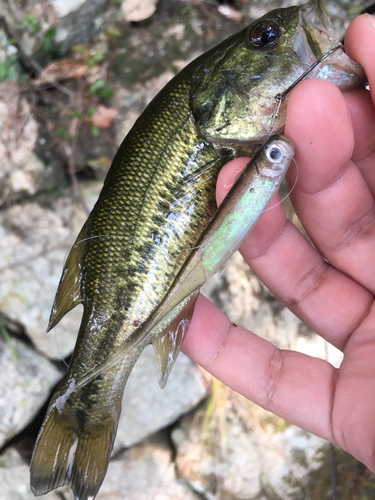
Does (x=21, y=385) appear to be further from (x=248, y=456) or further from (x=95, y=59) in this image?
(x=95, y=59)

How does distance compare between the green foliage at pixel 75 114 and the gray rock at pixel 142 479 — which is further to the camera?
the green foliage at pixel 75 114

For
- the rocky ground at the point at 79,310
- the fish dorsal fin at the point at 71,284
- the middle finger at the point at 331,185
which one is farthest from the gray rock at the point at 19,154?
the middle finger at the point at 331,185

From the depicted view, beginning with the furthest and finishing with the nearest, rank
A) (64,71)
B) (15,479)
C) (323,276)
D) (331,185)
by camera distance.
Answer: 1. (64,71)
2. (15,479)
3. (323,276)
4. (331,185)

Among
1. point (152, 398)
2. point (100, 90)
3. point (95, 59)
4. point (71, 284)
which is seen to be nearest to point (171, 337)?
point (71, 284)

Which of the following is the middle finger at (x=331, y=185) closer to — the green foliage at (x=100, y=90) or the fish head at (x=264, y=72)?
the fish head at (x=264, y=72)

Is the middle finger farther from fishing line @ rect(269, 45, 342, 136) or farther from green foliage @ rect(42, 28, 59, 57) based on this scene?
green foliage @ rect(42, 28, 59, 57)

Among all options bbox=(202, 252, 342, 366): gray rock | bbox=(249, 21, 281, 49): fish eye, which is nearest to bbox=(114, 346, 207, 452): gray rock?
bbox=(202, 252, 342, 366): gray rock

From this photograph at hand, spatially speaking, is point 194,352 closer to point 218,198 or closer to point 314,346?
point 218,198
